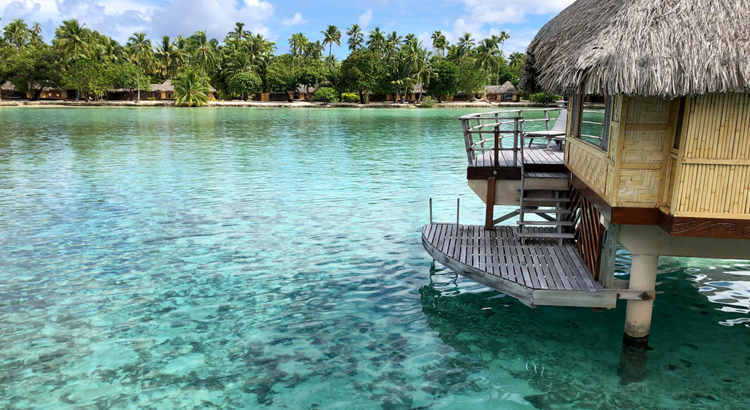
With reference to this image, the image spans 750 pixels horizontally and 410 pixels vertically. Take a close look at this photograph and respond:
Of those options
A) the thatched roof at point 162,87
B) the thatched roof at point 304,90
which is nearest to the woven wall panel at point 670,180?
the thatched roof at point 304,90

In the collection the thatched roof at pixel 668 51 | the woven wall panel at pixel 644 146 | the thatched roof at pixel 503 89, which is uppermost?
the thatched roof at pixel 503 89

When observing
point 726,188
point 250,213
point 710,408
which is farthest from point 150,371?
point 250,213

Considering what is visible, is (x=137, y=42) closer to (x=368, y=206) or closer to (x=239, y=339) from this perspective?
(x=368, y=206)

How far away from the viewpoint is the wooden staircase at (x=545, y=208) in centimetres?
849

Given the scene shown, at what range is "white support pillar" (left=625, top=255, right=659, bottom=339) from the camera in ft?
20.5

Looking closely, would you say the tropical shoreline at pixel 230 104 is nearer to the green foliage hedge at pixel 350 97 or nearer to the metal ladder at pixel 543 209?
the green foliage hedge at pixel 350 97

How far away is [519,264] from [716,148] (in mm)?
2974

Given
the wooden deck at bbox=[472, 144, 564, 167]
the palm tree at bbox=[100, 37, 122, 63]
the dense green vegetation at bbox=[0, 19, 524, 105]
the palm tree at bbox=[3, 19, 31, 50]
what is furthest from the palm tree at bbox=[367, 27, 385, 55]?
the wooden deck at bbox=[472, 144, 564, 167]

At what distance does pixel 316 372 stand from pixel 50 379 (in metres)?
3.00

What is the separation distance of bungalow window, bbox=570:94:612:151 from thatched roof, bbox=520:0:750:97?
0.90m

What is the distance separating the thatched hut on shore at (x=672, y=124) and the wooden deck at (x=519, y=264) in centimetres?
63

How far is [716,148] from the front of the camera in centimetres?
542

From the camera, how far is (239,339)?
707 centimetres

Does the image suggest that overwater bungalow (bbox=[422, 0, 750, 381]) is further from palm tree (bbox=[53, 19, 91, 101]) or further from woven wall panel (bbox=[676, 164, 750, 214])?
palm tree (bbox=[53, 19, 91, 101])
